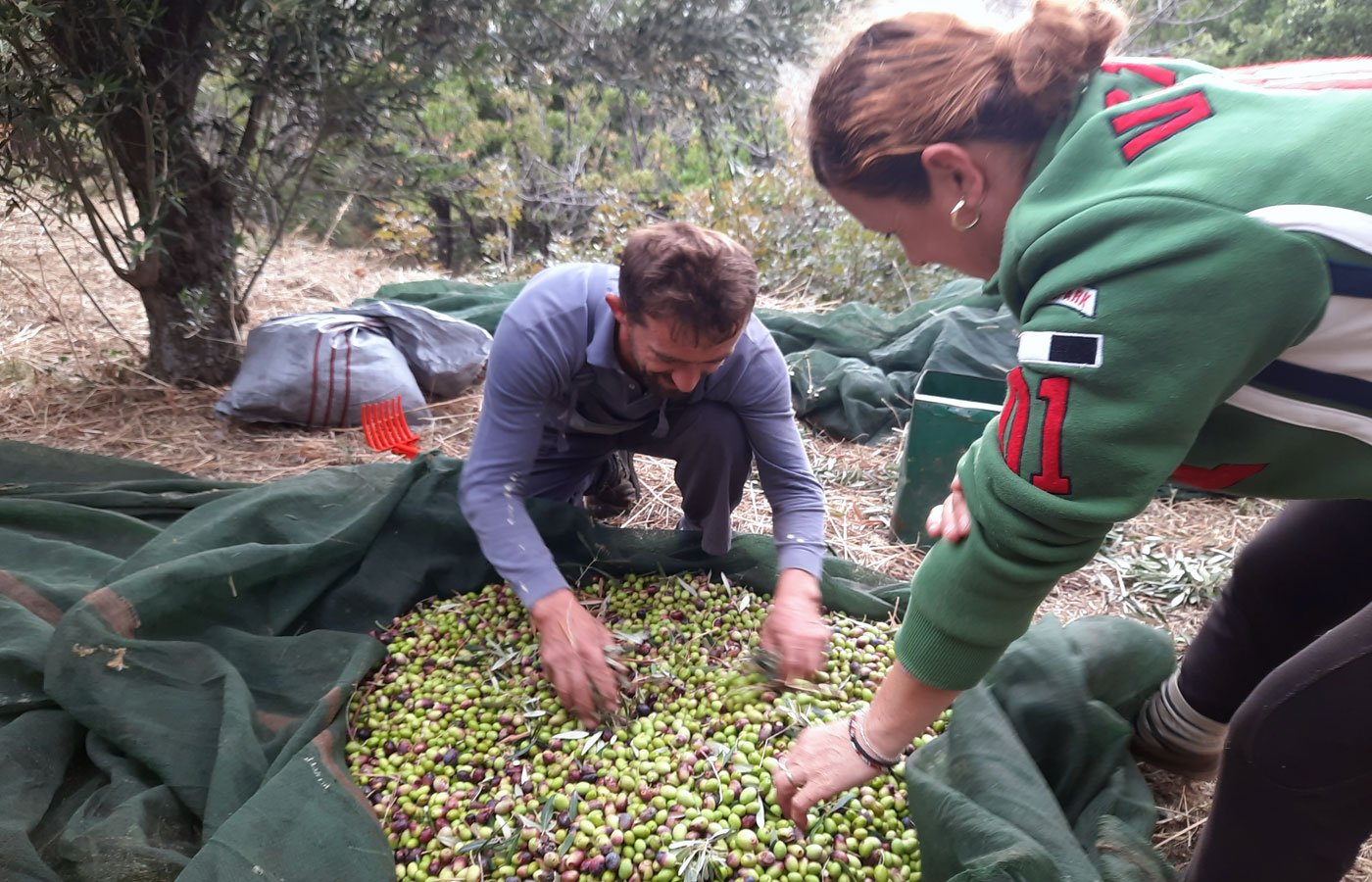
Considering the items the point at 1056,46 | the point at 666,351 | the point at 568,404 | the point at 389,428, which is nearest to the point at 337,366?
the point at 389,428

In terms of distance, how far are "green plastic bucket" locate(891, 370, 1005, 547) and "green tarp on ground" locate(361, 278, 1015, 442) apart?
30cm

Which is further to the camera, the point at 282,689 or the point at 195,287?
the point at 195,287

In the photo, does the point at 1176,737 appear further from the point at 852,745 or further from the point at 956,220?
the point at 956,220

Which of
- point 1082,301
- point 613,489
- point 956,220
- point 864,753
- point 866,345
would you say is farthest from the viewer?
point 866,345

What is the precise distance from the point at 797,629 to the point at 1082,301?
110 centimetres

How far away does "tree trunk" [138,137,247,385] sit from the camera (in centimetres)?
348

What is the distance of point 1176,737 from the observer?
1801 mm

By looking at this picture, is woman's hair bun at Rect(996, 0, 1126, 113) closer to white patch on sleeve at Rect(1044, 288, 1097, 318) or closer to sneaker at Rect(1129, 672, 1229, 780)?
white patch on sleeve at Rect(1044, 288, 1097, 318)

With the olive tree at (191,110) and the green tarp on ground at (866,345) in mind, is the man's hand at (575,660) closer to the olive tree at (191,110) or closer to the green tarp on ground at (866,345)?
the green tarp on ground at (866,345)

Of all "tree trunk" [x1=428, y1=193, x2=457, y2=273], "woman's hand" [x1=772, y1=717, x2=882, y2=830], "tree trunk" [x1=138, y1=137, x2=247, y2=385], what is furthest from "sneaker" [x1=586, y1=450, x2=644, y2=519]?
"tree trunk" [x1=428, y1=193, x2=457, y2=273]

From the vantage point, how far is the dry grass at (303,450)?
2.95 meters

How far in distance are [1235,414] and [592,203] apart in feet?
23.6

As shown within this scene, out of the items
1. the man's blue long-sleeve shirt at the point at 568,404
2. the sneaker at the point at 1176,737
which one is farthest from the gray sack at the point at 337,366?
the sneaker at the point at 1176,737

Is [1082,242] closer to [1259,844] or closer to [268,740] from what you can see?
[1259,844]
